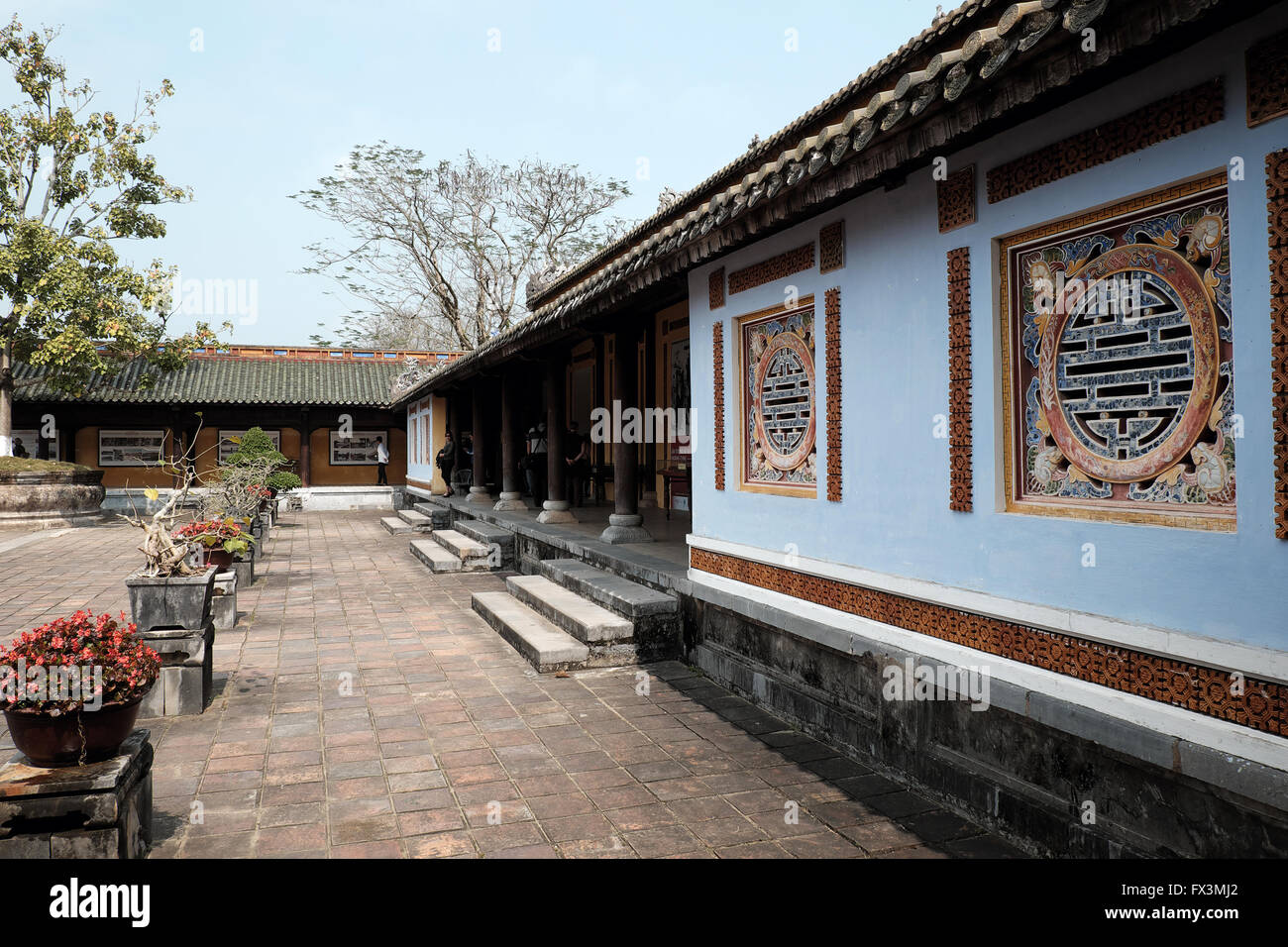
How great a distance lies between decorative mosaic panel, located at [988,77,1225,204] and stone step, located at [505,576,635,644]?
390 cm

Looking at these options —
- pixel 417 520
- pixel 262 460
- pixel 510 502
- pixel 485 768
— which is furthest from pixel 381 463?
pixel 485 768

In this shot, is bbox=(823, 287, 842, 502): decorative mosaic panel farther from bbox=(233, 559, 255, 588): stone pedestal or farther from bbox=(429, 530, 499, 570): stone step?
bbox=(233, 559, 255, 588): stone pedestal

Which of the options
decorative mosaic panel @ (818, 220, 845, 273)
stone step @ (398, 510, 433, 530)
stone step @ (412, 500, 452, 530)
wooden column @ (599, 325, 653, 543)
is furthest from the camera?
stone step @ (398, 510, 433, 530)

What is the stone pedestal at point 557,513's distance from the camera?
11.3 meters

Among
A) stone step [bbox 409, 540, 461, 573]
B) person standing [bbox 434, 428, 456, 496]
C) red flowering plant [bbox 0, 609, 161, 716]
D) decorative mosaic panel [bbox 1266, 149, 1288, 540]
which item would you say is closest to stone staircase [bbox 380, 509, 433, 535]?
person standing [bbox 434, 428, 456, 496]

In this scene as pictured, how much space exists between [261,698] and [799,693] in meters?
3.43

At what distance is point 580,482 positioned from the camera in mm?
14344

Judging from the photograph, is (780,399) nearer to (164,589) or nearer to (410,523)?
(164,589)

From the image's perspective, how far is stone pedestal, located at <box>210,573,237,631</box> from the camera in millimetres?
7895

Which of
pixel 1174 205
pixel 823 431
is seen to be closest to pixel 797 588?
pixel 823 431

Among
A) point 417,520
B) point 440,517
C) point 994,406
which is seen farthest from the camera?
point 417,520

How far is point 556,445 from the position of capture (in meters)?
11.5

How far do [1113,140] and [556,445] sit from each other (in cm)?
884

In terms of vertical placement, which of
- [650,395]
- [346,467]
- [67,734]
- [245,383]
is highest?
[245,383]
